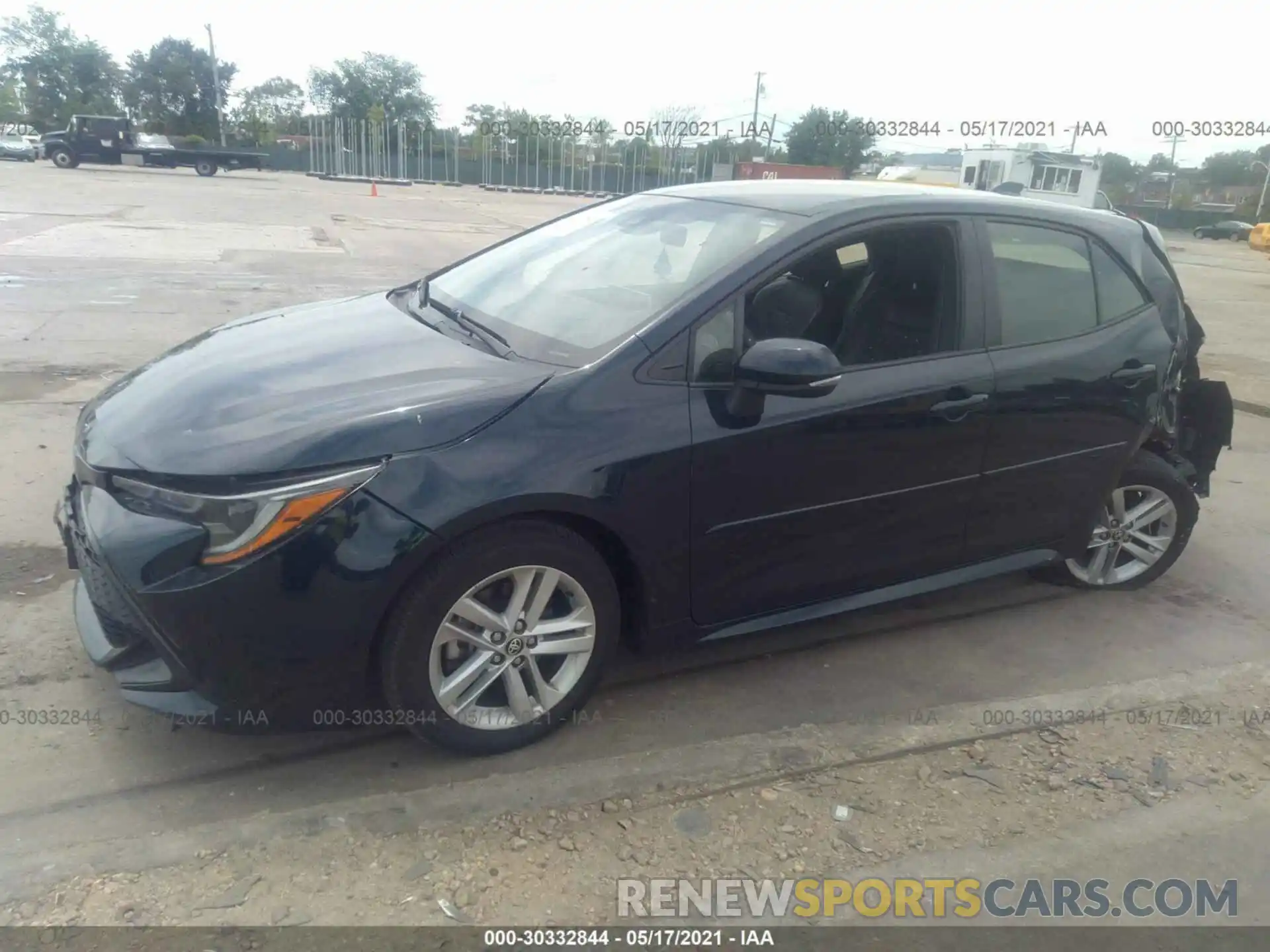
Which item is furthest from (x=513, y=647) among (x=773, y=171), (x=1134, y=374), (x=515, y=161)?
(x=515, y=161)

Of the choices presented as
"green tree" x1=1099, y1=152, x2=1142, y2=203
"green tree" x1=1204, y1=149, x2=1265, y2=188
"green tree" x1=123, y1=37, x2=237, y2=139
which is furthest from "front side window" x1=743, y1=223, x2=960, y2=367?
"green tree" x1=1204, y1=149, x2=1265, y2=188

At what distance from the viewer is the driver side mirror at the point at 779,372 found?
2.81 meters

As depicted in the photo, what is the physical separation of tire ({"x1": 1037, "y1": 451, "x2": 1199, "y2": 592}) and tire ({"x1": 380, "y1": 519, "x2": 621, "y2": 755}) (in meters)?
2.37

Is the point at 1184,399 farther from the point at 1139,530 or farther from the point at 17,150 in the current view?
the point at 17,150

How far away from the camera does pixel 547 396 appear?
272 cm

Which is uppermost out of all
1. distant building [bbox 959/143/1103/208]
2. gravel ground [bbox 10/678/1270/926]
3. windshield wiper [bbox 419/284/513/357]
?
distant building [bbox 959/143/1103/208]

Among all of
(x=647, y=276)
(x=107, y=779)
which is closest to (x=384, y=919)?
(x=107, y=779)

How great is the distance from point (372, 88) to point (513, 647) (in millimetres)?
90735

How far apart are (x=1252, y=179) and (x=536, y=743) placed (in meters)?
87.6

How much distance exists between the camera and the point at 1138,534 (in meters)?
4.29

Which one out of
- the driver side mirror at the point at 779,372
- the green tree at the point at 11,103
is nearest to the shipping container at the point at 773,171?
the driver side mirror at the point at 779,372

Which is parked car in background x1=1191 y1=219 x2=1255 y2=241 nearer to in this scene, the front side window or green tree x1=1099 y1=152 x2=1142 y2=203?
green tree x1=1099 y1=152 x2=1142 y2=203

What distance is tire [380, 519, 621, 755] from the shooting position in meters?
2.58

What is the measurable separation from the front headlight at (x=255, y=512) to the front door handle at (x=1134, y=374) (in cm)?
297
